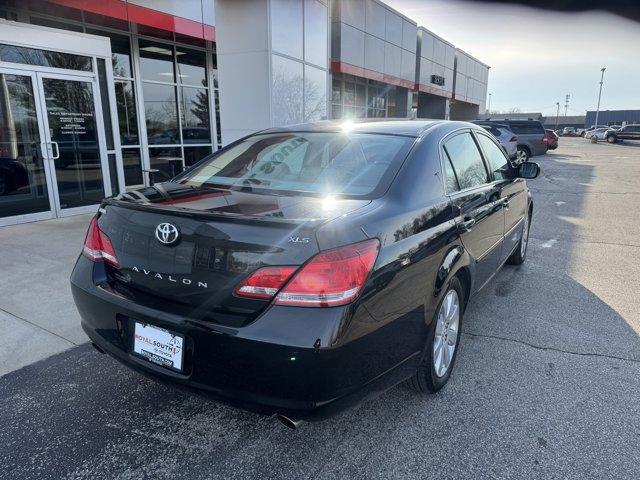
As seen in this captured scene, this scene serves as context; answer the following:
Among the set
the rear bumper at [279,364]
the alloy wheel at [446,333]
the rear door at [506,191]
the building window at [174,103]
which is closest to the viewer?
the rear bumper at [279,364]

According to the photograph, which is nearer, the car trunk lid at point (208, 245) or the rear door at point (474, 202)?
the car trunk lid at point (208, 245)

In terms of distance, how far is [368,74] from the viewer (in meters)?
16.9

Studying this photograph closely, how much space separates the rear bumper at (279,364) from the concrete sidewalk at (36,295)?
A: 5.52 feet

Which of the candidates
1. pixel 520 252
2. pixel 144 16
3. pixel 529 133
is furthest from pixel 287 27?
pixel 529 133

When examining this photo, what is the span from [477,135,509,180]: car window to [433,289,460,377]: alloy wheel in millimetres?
1550

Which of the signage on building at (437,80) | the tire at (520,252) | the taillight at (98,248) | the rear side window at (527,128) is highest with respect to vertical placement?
the signage on building at (437,80)

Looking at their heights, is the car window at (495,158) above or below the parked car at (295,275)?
above

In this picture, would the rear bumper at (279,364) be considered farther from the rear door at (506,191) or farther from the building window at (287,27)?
the building window at (287,27)

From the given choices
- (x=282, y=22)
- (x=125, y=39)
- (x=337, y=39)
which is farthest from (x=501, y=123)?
(x=125, y=39)

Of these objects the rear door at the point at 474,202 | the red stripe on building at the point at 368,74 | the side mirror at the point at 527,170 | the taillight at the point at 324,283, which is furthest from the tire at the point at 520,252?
the red stripe on building at the point at 368,74

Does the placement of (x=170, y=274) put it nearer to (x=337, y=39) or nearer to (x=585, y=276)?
(x=585, y=276)

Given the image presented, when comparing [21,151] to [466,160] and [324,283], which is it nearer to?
[466,160]

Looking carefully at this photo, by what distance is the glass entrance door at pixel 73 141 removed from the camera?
7426mm

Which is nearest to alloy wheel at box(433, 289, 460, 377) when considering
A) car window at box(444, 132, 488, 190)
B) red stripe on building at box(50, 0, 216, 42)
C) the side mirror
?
car window at box(444, 132, 488, 190)
